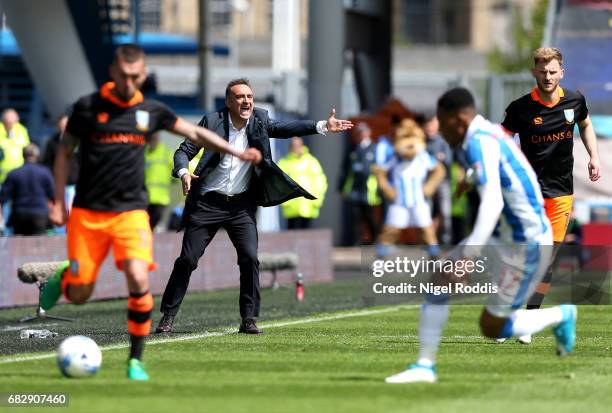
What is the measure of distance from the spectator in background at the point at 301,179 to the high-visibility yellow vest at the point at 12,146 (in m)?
4.15

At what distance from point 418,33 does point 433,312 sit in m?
79.0

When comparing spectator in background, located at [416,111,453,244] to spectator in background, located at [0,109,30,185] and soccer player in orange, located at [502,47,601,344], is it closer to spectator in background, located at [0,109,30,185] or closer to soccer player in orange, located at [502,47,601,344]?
spectator in background, located at [0,109,30,185]

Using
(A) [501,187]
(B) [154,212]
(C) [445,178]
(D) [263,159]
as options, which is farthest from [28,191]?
(A) [501,187]

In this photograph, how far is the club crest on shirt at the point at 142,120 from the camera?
32.3ft

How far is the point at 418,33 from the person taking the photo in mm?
87625

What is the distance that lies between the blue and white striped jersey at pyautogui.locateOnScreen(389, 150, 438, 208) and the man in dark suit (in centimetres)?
905

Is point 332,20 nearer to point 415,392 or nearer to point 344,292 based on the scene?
point 344,292

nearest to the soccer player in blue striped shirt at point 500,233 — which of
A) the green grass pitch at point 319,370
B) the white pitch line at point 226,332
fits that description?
the green grass pitch at point 319,370

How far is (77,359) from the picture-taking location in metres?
9.68

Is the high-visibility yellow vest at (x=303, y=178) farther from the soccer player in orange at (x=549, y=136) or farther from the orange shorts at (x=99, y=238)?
the orange shorts at (x=99, y=238)

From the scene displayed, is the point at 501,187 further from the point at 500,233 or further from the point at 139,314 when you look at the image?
the point at 139,314

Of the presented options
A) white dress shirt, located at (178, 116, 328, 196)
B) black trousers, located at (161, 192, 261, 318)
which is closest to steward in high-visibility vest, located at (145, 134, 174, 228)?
black trousers, located at (161, 192, 261, 318)

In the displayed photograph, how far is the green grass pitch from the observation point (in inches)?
340

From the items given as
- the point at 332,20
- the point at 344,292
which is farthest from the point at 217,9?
the point at 344,292
